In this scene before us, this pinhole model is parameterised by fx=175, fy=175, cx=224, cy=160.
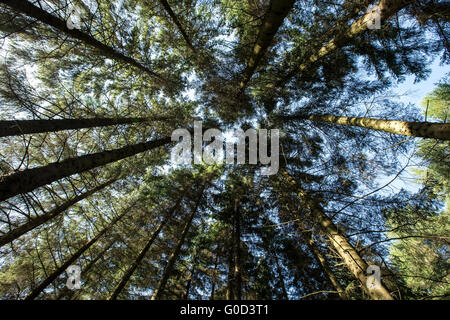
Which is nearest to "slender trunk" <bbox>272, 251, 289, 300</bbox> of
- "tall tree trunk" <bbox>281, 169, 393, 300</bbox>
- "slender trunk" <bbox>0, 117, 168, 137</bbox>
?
"tall tree trunk" <bbox>281, 169, 393, 300</bbox>

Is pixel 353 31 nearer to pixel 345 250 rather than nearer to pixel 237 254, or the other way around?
pixel 345 250

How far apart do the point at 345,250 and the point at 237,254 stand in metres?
5.78

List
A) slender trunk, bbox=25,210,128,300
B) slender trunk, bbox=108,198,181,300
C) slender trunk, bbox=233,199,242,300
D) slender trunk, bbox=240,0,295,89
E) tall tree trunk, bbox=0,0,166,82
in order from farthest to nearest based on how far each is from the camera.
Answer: slender trunk, bbox=233,199,242,300 < slender trunk, bbox=108,198,181,300 < slender trunk, bbox=25,210,128,300 < tall tree trunk, bbox=0,0,166,82 < slender trunk, bbox=240,0,295,89

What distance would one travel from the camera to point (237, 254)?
8.04 m

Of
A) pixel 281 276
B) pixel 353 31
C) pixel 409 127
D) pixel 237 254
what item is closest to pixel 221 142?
pixel 237 254

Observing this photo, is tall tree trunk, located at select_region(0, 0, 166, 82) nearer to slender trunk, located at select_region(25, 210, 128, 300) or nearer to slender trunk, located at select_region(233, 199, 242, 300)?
slender trunk, located at select_region(25, 210, 128, 300)

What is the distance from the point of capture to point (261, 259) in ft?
28.8

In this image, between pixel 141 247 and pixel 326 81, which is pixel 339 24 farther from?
pixel 141 247

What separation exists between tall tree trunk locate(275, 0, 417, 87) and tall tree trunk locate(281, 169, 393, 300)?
3972 mm

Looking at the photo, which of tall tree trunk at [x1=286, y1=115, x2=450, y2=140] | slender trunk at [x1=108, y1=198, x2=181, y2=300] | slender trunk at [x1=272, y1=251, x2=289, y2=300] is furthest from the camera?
slender trunk at [x1=272, y1=251, x2=289, y2=300]

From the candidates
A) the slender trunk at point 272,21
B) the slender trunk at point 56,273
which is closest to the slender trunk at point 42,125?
the slender trunk at point 56,273

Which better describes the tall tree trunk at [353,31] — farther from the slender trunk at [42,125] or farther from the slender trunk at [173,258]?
the slender trunk at [173,258]

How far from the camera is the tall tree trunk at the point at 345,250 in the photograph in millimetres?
2586

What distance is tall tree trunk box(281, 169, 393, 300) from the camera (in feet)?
8.49
